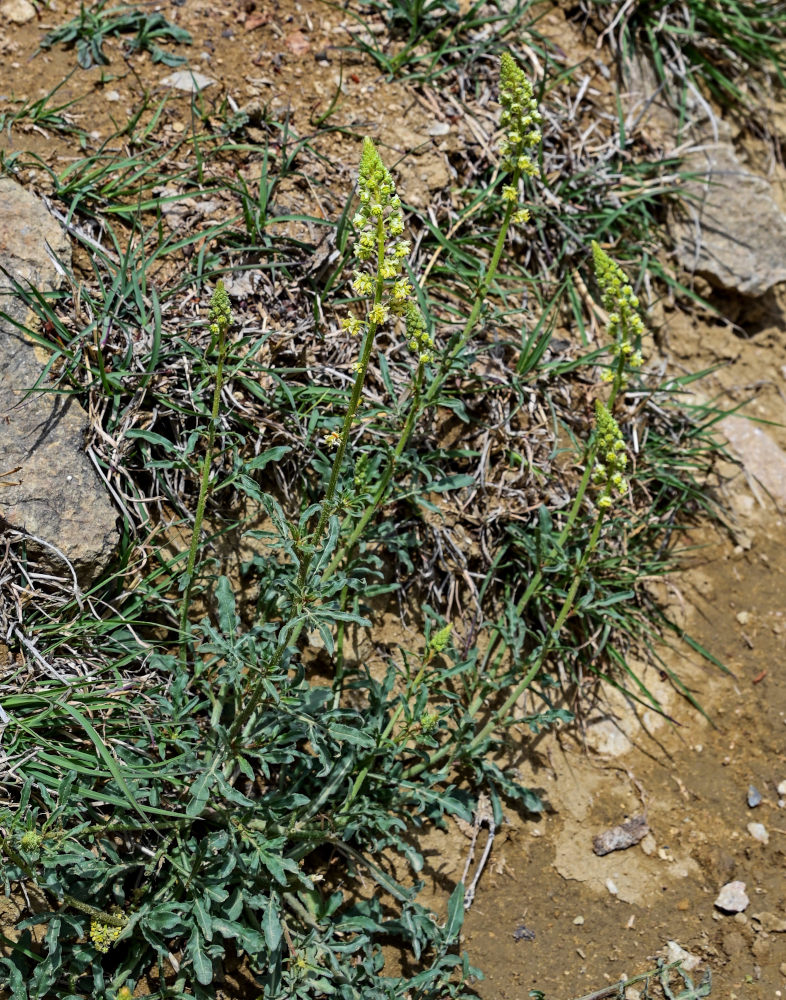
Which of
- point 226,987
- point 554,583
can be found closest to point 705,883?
point 554,583

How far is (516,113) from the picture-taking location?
3.20 metres

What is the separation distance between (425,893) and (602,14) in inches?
176

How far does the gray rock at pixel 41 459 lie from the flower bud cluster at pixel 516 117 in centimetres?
174

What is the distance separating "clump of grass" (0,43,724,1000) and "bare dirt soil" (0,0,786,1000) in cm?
21

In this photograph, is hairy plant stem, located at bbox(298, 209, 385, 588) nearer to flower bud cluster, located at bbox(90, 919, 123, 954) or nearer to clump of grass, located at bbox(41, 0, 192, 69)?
flower bud cluster, located at bbox(90, 919, 123, 954)

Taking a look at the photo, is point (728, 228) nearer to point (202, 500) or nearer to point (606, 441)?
point (606, 441)

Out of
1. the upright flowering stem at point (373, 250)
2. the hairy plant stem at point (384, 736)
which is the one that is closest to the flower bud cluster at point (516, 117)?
the upright flowering stem at point (373, 250)

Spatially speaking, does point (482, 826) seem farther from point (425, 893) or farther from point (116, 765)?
point (116, 765)

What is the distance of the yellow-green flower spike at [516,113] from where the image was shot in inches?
123

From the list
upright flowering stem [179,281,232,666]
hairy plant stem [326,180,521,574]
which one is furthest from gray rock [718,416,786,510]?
upright flowering stem [179,281,232,666]

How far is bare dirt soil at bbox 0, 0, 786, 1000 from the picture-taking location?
3.60 metres

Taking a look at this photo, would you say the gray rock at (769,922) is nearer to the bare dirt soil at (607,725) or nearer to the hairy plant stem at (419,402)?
the bare dirt soil at (607,725)

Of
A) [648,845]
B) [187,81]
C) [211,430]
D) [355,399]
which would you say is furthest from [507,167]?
[648,845]

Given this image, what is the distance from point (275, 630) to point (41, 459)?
3.52ft
